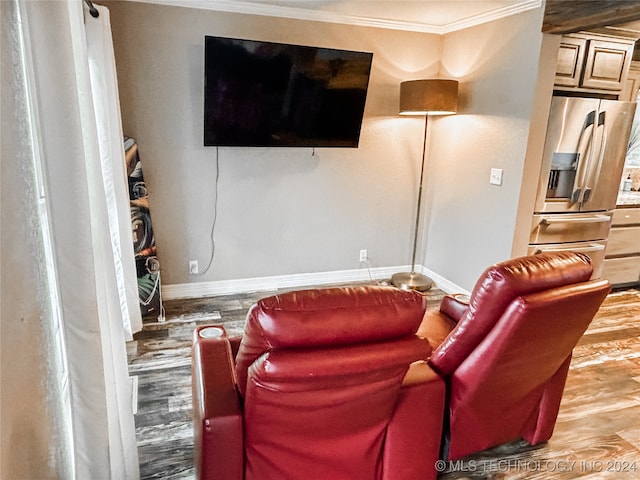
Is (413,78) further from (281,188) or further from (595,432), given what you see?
(595,432)

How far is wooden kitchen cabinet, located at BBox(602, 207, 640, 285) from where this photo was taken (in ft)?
13.3

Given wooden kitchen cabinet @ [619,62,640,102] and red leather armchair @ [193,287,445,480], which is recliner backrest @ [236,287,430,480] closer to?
red leather armchair @ [193,287,445,480]

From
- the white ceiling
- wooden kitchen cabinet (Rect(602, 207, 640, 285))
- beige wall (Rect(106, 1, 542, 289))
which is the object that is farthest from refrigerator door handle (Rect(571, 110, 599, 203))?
the white ceiling

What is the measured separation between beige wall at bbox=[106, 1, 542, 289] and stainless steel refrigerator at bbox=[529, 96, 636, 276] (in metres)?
0.30

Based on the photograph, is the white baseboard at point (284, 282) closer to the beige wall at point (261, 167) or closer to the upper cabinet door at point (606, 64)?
the beige wall at point (261, 167)

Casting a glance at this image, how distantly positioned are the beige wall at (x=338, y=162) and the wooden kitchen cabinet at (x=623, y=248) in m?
1.36

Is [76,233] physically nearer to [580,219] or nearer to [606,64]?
[580,219]

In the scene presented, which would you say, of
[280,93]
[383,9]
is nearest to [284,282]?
[280,93]

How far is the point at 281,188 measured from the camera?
12.7ft

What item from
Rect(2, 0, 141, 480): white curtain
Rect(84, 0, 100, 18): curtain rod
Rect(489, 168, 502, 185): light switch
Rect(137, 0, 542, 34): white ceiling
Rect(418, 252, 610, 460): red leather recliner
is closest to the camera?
Rect(2, 0, 141, 480): white curtain

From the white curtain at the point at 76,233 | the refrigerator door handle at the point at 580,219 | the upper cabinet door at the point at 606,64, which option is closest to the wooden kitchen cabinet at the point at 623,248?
the refrigerator door handle at the point at 580,219

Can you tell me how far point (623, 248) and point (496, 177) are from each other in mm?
1672

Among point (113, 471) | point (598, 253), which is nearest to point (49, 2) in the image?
point (113, 471)

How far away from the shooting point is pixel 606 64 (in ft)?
11.3
